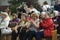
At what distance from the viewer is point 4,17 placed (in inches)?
406

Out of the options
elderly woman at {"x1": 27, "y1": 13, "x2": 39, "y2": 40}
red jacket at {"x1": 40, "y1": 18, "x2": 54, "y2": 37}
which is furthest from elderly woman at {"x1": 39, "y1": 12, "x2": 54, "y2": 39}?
elderly woman at {"x1": 27, "y1": 13, "x2": 39, "y2": 40}

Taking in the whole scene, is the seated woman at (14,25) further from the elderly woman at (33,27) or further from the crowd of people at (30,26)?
the elderly woman at (33,27)

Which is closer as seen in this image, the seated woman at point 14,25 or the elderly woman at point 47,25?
the elderly woman at point 47,25

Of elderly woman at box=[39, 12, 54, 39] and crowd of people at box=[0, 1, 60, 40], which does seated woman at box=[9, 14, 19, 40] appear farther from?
elderly woman at box=[39, 12, 54, 39]

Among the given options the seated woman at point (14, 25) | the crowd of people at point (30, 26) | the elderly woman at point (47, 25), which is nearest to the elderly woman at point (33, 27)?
the crowd of people at point (30, 26)

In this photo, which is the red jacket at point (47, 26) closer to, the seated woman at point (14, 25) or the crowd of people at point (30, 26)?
the crowd of people at point (30, 26)

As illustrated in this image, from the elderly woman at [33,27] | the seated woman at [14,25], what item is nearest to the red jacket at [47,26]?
the elderly woman at [33,27]

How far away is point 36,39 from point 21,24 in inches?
39.1

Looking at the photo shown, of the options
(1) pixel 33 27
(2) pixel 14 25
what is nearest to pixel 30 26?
(1) pixel 33 27

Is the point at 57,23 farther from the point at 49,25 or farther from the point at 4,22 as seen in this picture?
the point at 4,22

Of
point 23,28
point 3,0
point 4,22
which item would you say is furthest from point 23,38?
point 3,0

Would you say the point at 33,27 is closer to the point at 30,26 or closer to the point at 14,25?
the point at 30,26

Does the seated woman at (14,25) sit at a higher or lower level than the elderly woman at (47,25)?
lower

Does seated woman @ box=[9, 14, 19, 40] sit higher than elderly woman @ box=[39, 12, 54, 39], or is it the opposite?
elderly woman @ box=[39, 12, 54, 39]
